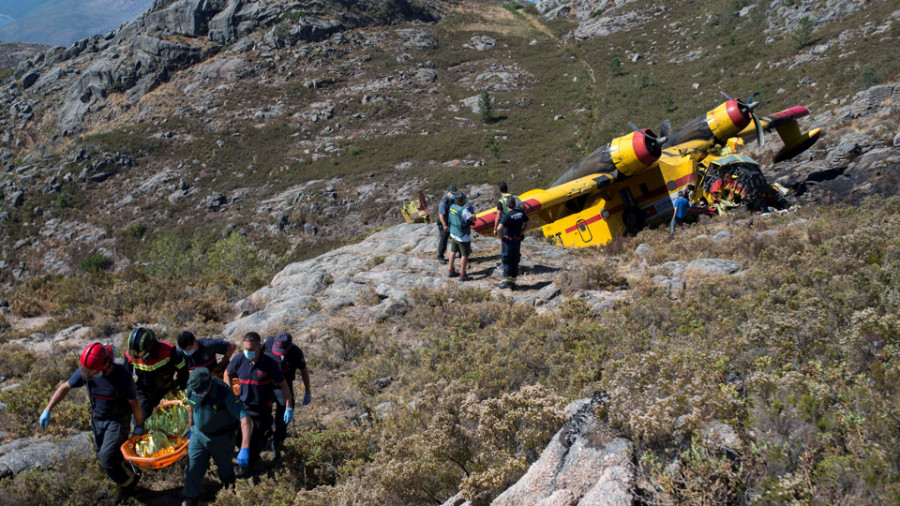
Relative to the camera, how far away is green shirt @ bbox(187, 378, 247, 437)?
4.36 m

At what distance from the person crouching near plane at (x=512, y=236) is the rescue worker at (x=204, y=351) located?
5.10 metres

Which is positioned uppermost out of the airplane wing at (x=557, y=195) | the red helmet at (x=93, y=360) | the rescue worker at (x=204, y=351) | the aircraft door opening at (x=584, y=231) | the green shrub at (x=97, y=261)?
the red helmet at (x=93, y=360)

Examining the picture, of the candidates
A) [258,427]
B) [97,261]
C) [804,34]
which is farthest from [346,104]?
[258,427]

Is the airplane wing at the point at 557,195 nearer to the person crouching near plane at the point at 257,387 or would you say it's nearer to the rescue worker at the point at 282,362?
the rescue worker at the point at 282,362

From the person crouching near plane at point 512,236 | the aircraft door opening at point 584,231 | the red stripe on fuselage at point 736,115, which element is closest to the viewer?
the person crouching near plane at point 512,236

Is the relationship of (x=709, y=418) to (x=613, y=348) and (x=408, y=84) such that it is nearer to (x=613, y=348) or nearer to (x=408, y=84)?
(x=613, y=348)

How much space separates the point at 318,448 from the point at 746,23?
181 ft

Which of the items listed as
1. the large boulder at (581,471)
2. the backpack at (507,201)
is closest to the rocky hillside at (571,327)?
the large boulder at (581,471)

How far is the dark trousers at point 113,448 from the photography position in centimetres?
452

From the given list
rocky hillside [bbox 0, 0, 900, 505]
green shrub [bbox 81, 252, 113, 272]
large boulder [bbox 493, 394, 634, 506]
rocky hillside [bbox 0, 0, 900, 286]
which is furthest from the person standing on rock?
green shrub [bbox 81, 252, 113, 272]

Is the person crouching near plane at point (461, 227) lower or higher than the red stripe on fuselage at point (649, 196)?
higher

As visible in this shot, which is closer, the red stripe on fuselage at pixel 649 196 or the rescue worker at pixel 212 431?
the rescue worker at pixel 212 431

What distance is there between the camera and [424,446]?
13.2ft

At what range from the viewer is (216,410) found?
14.4ft
